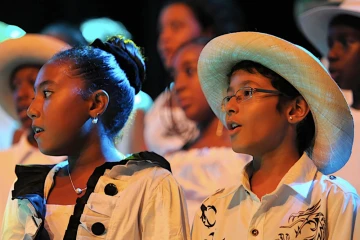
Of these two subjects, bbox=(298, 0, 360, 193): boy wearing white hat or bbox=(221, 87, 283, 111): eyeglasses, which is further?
bbox=(298, 0, 360, 193): boy wearing white hat

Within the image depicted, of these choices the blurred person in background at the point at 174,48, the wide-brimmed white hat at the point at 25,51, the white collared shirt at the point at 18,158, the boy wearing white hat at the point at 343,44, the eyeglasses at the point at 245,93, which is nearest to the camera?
the eyeglasses at the point at 245,93

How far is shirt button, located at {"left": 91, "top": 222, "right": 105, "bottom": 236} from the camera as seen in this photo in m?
1.62

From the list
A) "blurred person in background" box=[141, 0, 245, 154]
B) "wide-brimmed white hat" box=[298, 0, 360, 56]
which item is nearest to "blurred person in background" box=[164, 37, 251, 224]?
"blurred person in background" box=[141, 0, 245, 154]

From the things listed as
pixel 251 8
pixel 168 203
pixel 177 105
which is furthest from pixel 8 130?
pixel 168 203

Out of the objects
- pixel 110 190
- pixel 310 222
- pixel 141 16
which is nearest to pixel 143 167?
pixel 110 190

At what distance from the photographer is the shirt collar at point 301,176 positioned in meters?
1.55

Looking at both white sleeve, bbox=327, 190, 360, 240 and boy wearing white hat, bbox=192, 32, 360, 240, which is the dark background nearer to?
boy wearing white hat, bbox=192, 32, 360, 240

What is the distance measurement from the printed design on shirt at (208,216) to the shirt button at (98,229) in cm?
27

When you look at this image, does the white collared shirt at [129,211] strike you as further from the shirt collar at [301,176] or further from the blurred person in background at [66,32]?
the blurred person in background at [66,32]

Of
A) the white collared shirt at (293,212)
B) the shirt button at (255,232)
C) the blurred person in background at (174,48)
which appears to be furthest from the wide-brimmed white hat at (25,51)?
the shirt button at (255,232)

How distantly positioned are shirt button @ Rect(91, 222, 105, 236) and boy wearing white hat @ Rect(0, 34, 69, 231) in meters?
0.89

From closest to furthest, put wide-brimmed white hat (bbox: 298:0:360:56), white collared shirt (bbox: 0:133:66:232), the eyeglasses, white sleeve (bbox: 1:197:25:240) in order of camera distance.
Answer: the eyeglasses
white sleeve (bbox: 1:197:25:240)
wide-brimmed white hat (bbox: 298:0:360:56)
white collared shirt (bbox: 0:133:66:232)

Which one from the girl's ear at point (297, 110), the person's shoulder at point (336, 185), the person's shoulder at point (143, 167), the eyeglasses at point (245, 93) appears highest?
the eyeglasses at point (245, 93)

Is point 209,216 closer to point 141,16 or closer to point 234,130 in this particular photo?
point 234,130
